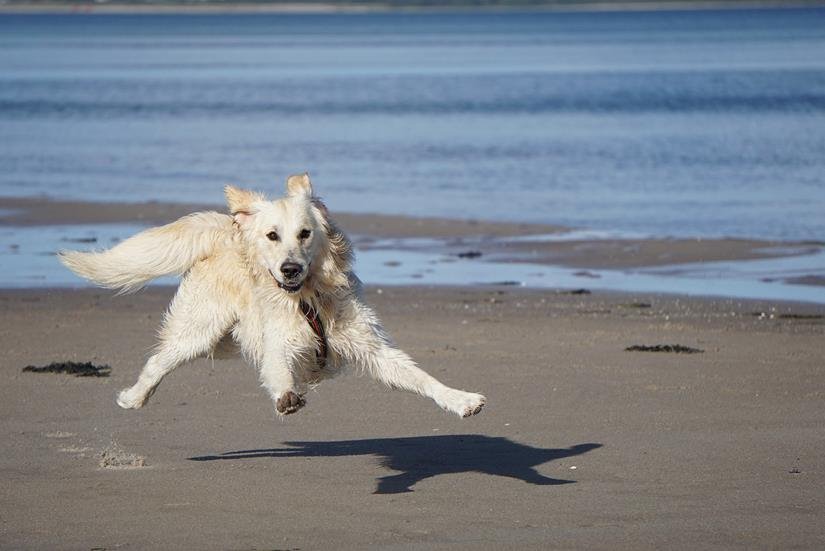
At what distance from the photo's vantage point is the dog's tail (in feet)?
24.6

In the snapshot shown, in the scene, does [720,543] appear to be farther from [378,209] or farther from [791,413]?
[378,209]

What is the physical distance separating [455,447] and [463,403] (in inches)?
52.4

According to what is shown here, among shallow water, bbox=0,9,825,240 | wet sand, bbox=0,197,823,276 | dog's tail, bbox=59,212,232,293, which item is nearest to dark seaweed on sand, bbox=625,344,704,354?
wet sand, bbox=0,197,823,276

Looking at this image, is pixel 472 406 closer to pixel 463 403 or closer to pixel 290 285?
pixel 463 403

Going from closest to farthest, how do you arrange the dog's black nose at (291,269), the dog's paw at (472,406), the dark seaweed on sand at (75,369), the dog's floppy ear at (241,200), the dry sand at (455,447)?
the dry sand at (455,447) → the dog's paw at (472,406) → the dog's black nose at (291,269) → the dog's floppy ear at (241,200) → the dark seaweed on sand at (75,369)

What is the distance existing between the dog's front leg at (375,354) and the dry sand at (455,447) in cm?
53

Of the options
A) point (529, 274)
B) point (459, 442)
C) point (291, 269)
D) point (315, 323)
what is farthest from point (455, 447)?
point (529, 274)

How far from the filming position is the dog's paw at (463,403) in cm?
630

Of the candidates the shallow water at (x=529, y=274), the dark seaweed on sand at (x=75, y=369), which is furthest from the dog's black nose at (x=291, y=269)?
the shallow water at (x=529, y=274)

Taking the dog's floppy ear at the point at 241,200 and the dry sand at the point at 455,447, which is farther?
the dog's floppy ear at the point at 241,200

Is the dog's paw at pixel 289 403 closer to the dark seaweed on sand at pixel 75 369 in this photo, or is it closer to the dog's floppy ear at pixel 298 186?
the dog's floppy ear at pixel 298 186

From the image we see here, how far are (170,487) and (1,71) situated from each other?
5860 cm

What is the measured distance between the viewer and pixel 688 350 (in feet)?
33.3

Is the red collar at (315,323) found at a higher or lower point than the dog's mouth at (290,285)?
lower
